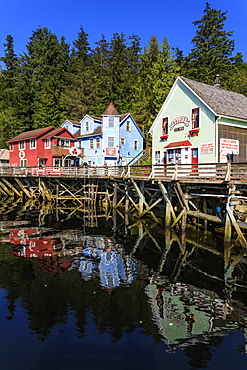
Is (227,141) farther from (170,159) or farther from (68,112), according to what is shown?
(68,112)

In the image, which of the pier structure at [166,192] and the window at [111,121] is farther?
the window at [111,121]

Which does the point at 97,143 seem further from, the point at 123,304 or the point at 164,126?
the point at 123,304

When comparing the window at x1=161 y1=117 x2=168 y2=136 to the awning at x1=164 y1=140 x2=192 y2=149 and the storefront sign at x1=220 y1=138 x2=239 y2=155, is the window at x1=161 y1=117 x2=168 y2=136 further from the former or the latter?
the storefront sign at x1=220 y1=138 x2=239 y2=155

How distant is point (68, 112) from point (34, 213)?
38.4m

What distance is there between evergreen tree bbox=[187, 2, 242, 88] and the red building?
22637 millimetres

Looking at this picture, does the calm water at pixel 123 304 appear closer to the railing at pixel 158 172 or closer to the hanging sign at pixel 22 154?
the railing at pixel 158 172

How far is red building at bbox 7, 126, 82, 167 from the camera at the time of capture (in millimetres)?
40938

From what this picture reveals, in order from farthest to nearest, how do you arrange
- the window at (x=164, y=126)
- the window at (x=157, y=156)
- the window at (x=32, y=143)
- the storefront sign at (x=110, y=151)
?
the window at (x=32, y=143), the storefront sign at (x=110, y=151), the window at (x=157, y=156), the window at (x=164, y=126)

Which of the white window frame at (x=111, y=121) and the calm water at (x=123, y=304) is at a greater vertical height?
the white window frame at (x=111, y=121)

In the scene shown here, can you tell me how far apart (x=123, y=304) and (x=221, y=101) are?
18973mm

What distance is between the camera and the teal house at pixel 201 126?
20.6 metres

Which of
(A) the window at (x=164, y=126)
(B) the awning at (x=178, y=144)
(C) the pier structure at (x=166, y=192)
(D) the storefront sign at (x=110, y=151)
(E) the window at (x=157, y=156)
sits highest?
(A) the window at (x=164, y=126)

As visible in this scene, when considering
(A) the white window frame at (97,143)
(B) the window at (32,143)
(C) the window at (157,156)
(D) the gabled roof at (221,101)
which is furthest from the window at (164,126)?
(B) the window at (32,143)

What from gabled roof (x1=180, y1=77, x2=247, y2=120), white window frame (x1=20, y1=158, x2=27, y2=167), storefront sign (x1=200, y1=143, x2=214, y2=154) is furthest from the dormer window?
white window frame (x1=20, y1=158, x2=27, y2=167)
